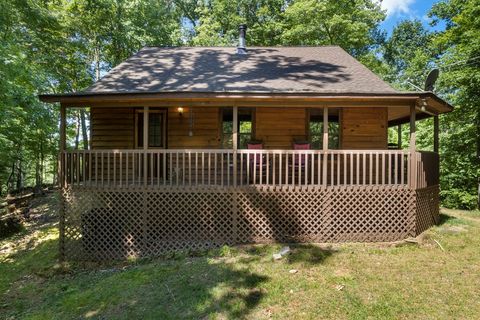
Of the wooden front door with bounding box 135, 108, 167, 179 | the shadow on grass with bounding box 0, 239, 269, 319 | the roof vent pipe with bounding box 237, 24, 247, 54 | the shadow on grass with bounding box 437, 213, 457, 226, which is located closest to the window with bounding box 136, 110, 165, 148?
the wooden front door with bounding box 135, 108, 167, 179

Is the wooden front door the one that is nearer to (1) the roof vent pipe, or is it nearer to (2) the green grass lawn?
(2) the green grass lawn

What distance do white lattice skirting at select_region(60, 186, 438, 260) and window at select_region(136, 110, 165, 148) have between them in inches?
94.0

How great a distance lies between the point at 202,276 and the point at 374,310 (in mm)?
3043

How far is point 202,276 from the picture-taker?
6102 mm

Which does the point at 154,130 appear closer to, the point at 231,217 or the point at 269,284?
the point at 231,217

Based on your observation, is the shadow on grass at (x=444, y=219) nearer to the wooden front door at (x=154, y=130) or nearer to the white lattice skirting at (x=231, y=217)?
the white lattice skirting at (x=231, y=217)

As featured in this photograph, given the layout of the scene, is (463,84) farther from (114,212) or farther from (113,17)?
(113,17)

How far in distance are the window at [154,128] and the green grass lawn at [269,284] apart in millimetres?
3719

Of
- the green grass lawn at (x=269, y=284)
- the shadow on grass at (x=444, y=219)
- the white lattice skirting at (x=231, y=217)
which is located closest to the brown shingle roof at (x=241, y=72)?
the white lattice skirting at (x=231, y=217)

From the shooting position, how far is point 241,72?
9.85 metres

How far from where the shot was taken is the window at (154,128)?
966cm

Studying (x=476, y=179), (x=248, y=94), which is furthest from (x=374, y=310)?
(x=476, y=179)

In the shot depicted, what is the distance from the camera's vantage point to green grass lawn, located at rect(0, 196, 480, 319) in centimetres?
493

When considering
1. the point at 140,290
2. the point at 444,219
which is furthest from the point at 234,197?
the point at 444,219
